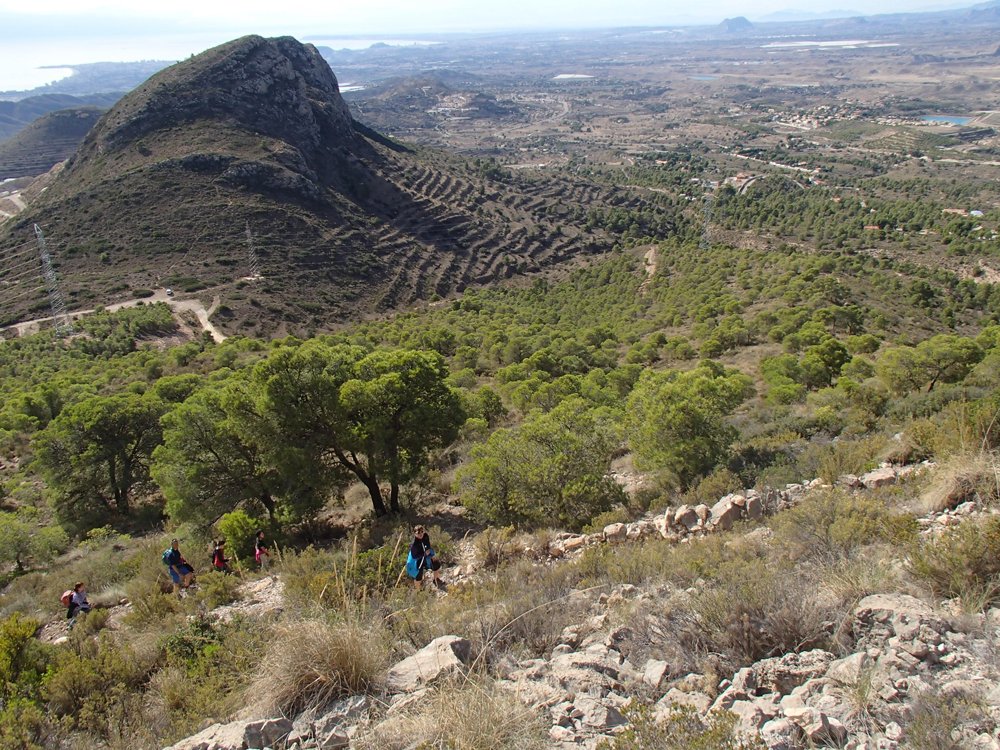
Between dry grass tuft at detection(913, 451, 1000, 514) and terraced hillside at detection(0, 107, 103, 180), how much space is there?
191 m

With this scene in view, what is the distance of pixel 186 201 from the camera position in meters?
69.6

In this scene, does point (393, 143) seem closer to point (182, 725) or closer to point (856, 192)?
point (856, 192)

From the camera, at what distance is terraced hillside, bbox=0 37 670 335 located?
62.2m

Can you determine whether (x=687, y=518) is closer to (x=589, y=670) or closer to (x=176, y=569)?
(x=589, y=670)

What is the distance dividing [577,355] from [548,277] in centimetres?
4317

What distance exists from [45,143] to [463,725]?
216 m

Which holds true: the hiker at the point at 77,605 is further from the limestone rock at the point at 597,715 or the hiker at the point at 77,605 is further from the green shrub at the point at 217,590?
the limestone rock at the point at 597,715

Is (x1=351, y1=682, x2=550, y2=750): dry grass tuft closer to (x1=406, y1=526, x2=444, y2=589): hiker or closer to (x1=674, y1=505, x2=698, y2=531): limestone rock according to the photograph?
(x1=406, y1=526, x2=444, y2=589): hiker

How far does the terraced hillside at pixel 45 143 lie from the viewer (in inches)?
5920

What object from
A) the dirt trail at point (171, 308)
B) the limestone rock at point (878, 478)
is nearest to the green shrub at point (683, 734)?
the limestone rock at point (878, 478)

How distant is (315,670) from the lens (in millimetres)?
4816

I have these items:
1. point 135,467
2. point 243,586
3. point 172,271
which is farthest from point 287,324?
point 243,586

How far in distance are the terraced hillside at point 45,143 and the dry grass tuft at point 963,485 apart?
191m

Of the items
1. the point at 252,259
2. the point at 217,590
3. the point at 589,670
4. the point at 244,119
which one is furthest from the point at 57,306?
the point at 589,670
